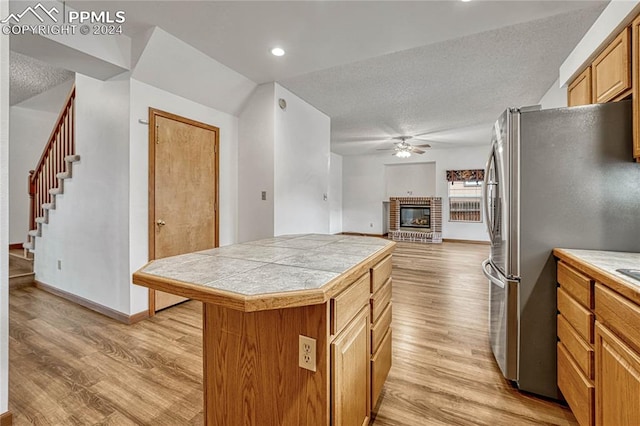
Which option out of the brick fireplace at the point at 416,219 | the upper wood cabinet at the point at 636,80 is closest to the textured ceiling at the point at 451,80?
the upper wood cabinet at the point at 636,80

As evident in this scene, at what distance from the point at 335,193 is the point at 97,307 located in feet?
22.7

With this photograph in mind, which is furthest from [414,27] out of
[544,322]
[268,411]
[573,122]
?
[268,411]

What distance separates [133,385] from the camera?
1.84 m

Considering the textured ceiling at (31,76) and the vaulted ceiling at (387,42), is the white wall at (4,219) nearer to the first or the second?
the vaulted ceiling at (387,42)

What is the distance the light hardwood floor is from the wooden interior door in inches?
26.4

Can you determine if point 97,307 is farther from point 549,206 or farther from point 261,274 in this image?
point 549,206

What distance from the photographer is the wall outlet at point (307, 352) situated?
3.27 feet

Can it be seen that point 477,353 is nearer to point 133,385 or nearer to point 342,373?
point 342,373

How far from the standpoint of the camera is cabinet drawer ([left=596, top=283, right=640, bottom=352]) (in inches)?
39.9

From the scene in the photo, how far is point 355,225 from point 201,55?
23.3 ft

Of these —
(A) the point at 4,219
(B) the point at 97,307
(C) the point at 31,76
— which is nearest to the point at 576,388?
(A) the point at 4,219

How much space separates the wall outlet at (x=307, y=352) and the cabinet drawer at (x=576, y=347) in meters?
1.33

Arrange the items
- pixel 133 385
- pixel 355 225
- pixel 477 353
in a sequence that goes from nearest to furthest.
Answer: pixel 133 385 < pixel 477 353 < pixel 355 225

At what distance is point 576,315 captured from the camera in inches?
57.1
